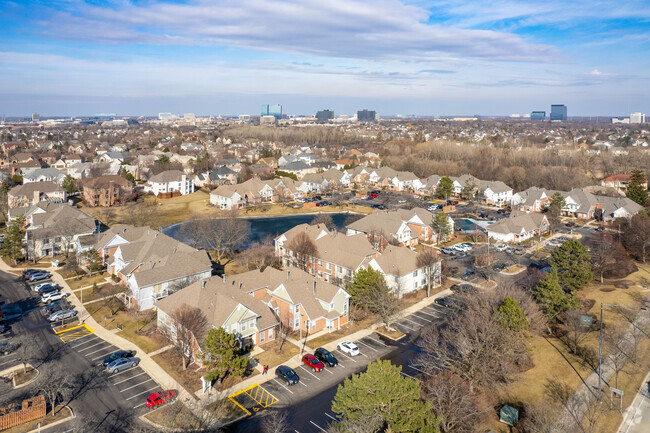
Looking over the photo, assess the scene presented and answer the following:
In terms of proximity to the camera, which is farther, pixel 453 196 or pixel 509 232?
pixel 453 196

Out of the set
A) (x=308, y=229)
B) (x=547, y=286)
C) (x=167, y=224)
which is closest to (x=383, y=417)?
(x=547, y=286)

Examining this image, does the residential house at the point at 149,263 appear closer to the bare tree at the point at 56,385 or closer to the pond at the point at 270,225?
the bare tree at the point at 56,385

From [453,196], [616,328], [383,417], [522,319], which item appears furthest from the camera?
[453,196]

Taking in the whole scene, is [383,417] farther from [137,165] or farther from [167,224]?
[137,165]

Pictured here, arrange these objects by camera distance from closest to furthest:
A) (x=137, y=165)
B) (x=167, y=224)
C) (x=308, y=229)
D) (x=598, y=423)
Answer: (x=598, y=423), (x=308, y=229), (x=167, y=224), (x=137, y=165)

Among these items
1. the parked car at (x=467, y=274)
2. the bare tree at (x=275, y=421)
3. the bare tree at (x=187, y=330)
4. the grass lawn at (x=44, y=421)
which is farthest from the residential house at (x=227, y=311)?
the parked car at (x=467, y=274)

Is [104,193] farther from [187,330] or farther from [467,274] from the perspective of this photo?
[467,274]
